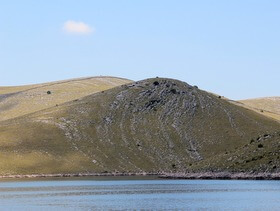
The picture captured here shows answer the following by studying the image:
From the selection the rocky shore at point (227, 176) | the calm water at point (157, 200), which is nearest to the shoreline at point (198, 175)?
the rocky shore at point (227, 176)

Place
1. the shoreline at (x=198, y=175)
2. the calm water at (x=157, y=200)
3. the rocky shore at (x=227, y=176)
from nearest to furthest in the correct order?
the calm water at (x=157, y=200)
the rocky shore at (x=227, y=176)
the shoreline at (x=198, y=175)

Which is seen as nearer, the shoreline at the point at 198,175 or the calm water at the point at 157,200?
the calm water at the point at 157,200

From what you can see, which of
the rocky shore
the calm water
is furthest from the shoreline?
the calm water

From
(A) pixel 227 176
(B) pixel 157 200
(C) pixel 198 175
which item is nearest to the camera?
(B) pixel 157 200

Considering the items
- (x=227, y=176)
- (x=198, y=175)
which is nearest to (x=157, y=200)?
(x=227, y=176)

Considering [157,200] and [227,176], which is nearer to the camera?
[157,200]

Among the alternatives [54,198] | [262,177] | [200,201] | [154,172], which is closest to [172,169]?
[154,172]

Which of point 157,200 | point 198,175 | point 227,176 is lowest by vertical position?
point 198,175

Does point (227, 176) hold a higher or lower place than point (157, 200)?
lower

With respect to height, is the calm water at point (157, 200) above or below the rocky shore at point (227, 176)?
above

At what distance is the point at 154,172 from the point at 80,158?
80.5 ft

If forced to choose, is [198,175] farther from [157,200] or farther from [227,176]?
[157,200]

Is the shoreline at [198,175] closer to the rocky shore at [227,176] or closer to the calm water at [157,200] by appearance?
the rocky shore at [227,176]

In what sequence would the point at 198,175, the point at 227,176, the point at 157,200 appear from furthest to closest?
the point at 198,175 → the point at 227,176 → the point at 157,200
